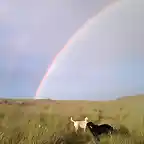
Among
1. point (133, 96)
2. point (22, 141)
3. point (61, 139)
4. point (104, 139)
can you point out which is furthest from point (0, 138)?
point (133, 96)

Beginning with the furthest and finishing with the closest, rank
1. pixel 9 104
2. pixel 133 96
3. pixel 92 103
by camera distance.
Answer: pixel 133 96
pixel 92 103
pixel 9 104

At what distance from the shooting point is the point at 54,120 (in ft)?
17.8

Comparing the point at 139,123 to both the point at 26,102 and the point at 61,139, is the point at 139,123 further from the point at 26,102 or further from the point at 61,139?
the point at 26,102

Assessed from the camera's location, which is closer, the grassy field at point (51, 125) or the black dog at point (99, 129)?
the grassy field at point (51, 125)

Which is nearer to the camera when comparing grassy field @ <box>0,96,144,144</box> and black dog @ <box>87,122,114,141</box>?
grassy field @ <box>0,96,144,144</box>

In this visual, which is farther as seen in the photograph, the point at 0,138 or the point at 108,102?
the point at 108,102

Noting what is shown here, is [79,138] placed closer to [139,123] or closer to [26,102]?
[139,123]

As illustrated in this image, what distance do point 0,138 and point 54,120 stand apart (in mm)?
1897

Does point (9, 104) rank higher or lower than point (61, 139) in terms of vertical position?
higher

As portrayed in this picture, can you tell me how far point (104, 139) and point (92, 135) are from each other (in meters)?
0.40

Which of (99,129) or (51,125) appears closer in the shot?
(99,129)

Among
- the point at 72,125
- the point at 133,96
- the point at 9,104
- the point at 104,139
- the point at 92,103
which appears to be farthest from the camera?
the point at 133,96

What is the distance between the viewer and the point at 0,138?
3.62 meters

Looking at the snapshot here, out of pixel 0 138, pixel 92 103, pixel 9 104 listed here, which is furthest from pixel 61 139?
pixel 92 103
